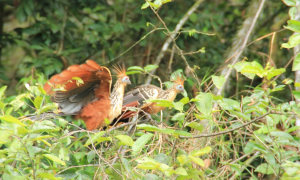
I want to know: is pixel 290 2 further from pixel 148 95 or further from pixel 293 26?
pixel 148 95

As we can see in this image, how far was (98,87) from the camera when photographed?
3762 mm

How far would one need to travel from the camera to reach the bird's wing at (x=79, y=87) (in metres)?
3.31

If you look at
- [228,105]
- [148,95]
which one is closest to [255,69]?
[228,105]

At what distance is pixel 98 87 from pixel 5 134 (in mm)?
1815

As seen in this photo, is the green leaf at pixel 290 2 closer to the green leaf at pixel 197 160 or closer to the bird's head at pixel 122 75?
the green leaf at pixel 197 160

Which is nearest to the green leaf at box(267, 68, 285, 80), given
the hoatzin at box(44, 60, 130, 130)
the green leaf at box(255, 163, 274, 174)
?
the green leaf at box(255, 163, 274, 174)

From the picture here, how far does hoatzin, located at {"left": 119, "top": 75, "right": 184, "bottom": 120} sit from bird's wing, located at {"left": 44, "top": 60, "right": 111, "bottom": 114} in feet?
0.96

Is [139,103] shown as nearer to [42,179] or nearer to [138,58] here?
[138,58]

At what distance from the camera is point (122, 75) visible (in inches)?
155

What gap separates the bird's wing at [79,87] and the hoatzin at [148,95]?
29cm

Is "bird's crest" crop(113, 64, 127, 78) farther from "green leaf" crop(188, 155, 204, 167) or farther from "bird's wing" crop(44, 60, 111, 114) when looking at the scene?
"green leaf" crop(188, 155, 204, 167)

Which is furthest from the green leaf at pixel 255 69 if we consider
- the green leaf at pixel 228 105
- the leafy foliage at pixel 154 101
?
the green leaf at pixel 228 105

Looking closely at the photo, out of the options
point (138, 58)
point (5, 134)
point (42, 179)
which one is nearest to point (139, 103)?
point (138, 58)

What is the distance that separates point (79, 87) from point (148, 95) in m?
0.58
